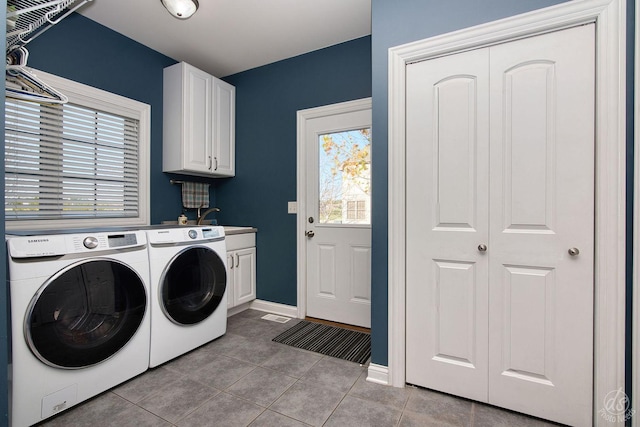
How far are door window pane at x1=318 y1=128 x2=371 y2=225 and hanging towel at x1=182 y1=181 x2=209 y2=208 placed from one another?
1330 mm

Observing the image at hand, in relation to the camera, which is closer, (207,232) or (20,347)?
(20,347)

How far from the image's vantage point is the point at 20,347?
141cm

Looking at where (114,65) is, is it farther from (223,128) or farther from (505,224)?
(505,224)

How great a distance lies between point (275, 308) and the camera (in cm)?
314

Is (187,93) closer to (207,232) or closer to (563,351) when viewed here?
(207,232)

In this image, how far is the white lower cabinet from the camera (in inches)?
116

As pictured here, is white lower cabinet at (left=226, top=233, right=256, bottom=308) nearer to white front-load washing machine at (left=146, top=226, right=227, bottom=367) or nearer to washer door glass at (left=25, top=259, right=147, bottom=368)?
white front-load washing machine at (left=146, top=226, right=227, bottom=367)

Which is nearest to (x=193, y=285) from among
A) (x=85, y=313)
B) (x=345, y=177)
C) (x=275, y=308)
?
(x=85, y=313)

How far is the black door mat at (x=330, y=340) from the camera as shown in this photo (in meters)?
2.27

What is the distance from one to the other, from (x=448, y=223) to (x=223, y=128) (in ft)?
8.30

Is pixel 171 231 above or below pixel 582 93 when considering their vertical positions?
below

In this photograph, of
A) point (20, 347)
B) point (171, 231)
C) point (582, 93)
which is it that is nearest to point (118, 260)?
point (171, 231)

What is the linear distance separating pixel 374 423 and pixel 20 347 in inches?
68.2

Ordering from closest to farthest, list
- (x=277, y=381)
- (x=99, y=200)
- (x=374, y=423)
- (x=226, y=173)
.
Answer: (x=374, y=423) → (x=277, y=381) → (x=99, y=200) → (x=226, y=173)
